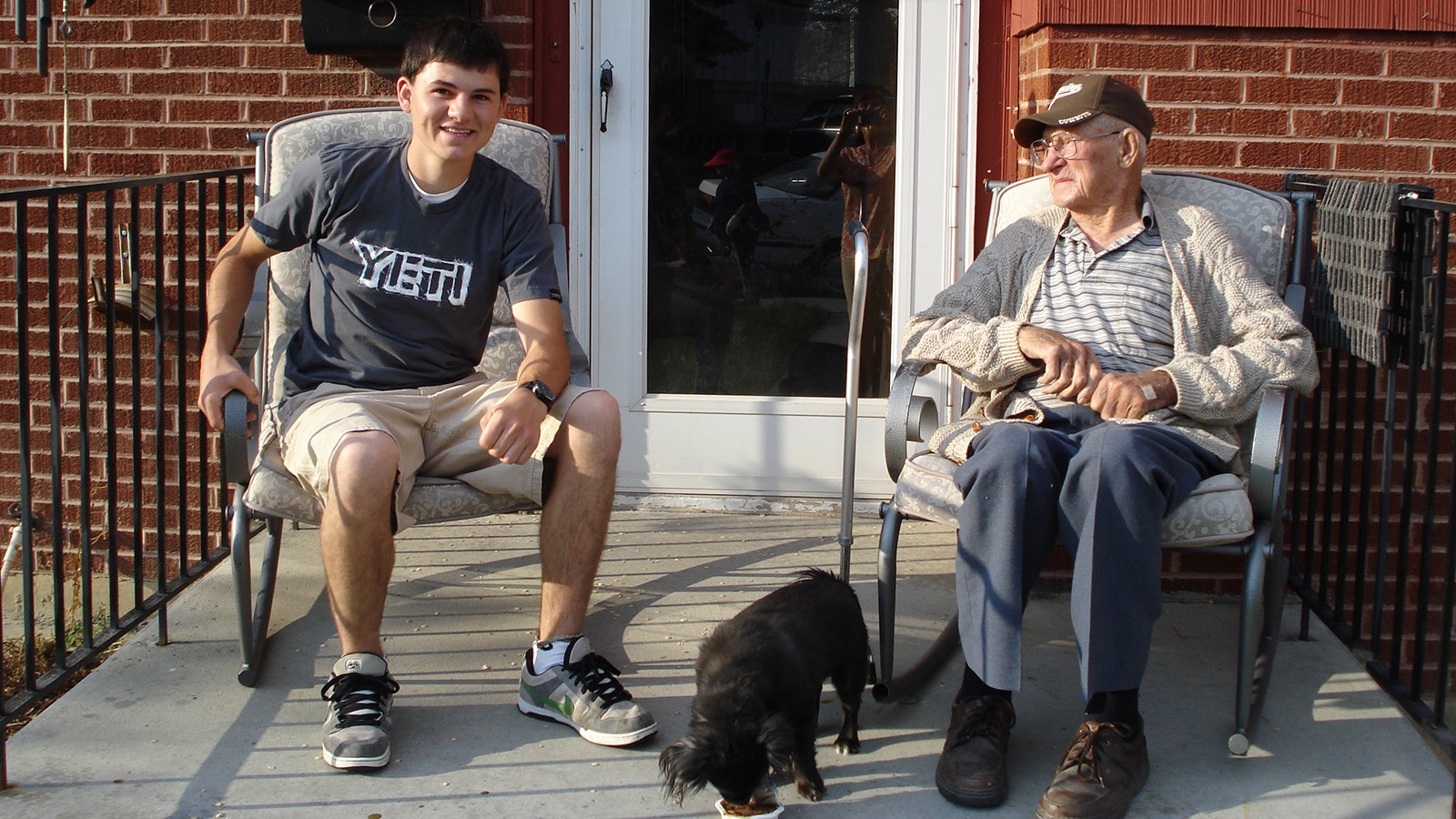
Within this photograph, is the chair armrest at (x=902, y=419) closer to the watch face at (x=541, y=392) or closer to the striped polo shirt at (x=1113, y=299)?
the striped polo shirt at (x=1113, y=299)

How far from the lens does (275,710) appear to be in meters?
2.74

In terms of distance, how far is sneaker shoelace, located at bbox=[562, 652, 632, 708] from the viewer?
2637mm

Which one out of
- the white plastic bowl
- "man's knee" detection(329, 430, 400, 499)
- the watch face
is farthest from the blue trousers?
"man's knee" detection(329, 430, 400, 499)

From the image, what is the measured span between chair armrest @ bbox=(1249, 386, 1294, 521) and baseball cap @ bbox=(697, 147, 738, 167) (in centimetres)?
193

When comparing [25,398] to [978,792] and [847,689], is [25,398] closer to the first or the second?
[847,689]

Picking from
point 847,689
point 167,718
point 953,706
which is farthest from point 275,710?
point 953,706

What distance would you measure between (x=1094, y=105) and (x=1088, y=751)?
145cm

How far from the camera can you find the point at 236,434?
2646mm

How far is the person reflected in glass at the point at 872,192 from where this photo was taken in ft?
13.1

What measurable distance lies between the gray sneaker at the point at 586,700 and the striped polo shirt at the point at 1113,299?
1130mm

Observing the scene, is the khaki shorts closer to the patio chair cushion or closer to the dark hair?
the dark hair

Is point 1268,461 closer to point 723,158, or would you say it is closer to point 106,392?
point 723,158

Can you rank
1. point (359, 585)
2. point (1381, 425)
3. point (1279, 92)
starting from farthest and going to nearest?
point (1381, 425), point (1279, 92), point (359, 585)

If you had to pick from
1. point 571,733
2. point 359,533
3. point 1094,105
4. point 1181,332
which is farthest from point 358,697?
point 1094,105
